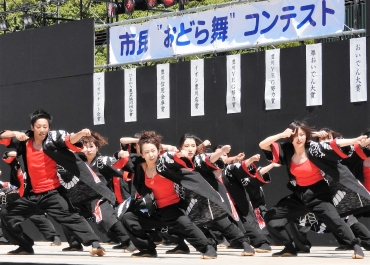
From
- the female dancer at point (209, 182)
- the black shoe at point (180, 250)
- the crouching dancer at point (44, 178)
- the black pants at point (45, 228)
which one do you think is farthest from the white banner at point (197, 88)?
the crouching dancer at point (44, 178)

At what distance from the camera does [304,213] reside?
9531mm

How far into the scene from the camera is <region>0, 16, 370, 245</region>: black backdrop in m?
12.1

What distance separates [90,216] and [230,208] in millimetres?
2126

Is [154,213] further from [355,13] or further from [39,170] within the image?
[355,13]

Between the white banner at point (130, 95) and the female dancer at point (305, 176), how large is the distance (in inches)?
203

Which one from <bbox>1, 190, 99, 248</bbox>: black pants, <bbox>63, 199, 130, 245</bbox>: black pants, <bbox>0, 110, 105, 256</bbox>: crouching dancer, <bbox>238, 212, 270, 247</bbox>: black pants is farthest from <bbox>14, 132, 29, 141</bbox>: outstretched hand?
<bbox>238, 212, 270, 247</bbox>: black pants

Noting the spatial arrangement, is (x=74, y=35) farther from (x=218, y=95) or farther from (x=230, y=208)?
(x=230, y=208)

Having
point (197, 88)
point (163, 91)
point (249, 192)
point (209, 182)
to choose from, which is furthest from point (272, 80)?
point (209, 182)

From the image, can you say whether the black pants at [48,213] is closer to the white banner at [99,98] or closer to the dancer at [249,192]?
the dancer at [249,192]

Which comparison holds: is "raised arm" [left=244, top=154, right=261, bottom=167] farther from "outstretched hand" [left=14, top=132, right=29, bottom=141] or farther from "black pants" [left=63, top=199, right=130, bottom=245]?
"outstretched hand" [left=14, top=132, right=29, bottom=141]

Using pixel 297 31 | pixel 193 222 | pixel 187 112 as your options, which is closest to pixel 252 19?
pixel 297 31

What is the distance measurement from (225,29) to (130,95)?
2278 mm

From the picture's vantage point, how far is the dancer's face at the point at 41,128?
976cm

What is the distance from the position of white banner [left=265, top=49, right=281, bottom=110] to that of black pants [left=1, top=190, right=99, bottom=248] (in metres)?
3.84
